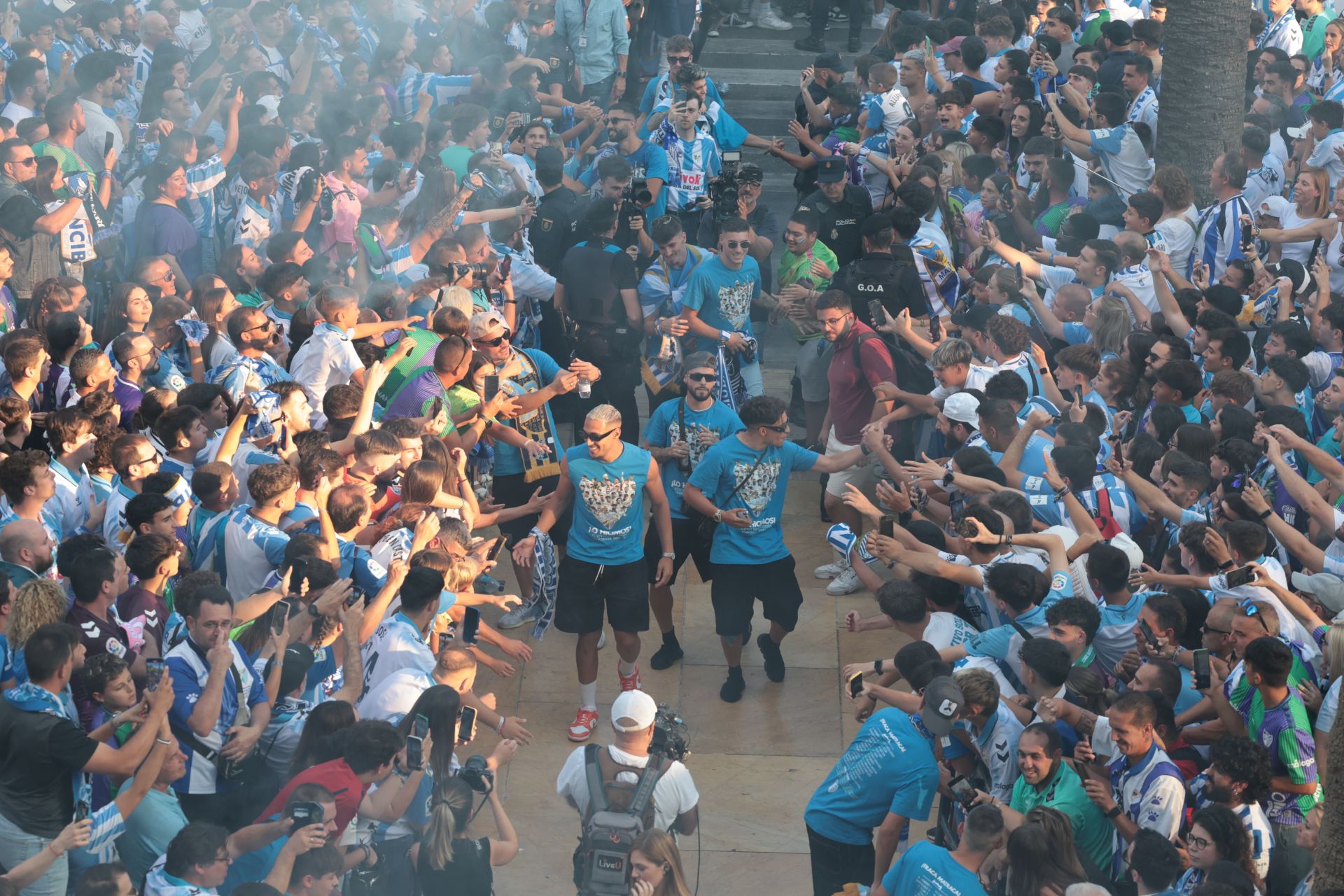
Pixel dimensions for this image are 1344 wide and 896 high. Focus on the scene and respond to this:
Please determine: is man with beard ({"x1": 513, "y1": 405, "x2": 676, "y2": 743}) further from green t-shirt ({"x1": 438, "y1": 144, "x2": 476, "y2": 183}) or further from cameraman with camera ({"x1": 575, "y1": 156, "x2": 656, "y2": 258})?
green t-shirt ({"x1": 438, "y1": 144, "x2": 476, "y2": 183})

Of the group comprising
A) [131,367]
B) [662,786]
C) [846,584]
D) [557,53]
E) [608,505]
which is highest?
[557,53]

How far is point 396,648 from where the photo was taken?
6195 millimetres

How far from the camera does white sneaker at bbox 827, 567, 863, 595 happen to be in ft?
30.7

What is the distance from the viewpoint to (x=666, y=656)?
Result: 8.57 meters

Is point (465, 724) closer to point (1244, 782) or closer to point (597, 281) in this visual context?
point (1244, 782)

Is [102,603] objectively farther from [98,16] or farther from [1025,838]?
[98,16]

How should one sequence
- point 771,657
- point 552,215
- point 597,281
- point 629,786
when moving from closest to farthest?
1. point 629,786
2. point 771,657
3. point 597,281
4. point 552,215

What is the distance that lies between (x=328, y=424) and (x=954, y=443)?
347 cm

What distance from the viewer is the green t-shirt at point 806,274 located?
33.4 ft

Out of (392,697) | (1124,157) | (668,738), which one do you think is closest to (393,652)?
(392,697)

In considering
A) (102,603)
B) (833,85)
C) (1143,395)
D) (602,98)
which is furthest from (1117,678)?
(602,98)

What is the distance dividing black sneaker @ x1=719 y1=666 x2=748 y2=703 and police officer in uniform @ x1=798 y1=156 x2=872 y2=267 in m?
3.91

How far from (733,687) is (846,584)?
142 cm

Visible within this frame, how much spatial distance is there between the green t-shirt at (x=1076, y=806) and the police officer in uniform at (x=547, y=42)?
10549mm
